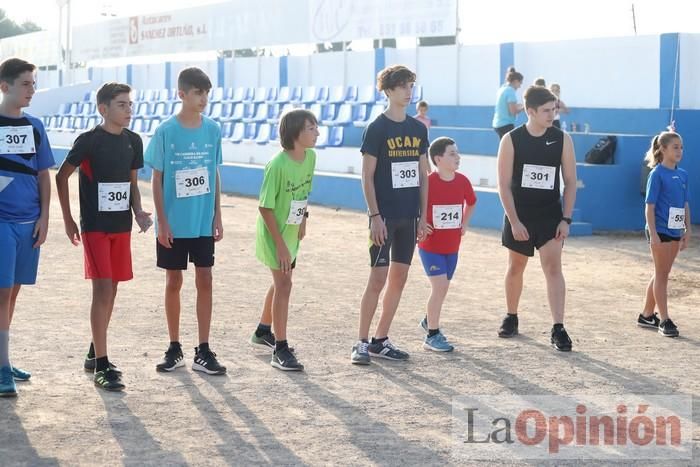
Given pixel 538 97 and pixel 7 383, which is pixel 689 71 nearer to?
pixel 538 97

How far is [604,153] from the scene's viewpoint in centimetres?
1451

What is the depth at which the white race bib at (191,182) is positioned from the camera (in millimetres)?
5895

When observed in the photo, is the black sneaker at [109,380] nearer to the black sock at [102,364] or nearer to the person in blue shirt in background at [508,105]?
the black sock at [102,364]

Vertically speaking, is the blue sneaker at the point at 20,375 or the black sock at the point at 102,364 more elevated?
the black sock at the point at 102,364

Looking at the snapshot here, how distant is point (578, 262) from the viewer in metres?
11.1

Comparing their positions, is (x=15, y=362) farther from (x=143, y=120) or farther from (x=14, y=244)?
(x=143, y=120)

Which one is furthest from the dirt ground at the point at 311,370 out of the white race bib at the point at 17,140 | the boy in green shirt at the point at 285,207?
the white race bib at the point at 17,140

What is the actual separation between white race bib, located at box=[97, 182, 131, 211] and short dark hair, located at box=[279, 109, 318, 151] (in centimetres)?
94

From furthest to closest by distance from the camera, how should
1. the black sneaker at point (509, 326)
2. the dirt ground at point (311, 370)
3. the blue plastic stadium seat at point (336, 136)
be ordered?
1. the blue plastic stadium seat at point (336, 136)
2. the black sneaker at point (509, 326)
3. the dirt ground at point (311, 370)

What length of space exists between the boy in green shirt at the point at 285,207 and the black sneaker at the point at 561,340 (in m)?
1.69

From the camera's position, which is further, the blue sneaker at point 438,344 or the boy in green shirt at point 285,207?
the blue sneaker at point 438,344

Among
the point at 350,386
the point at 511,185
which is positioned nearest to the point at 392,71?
the point at 511,185

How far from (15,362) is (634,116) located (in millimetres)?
13157

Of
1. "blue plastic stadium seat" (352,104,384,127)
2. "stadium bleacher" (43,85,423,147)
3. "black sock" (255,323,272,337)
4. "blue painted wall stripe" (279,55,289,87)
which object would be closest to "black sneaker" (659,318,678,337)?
"black sock" (255,323,272,337)
